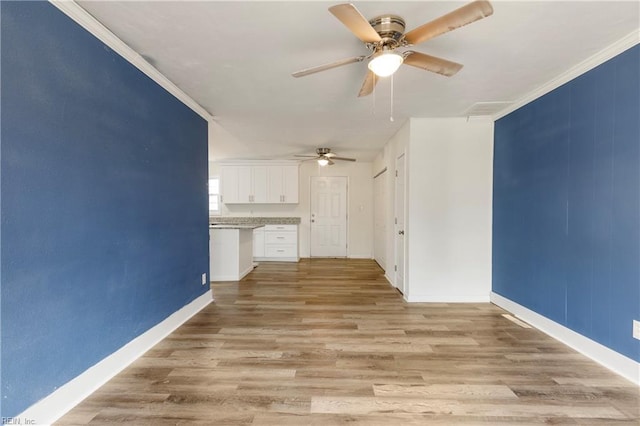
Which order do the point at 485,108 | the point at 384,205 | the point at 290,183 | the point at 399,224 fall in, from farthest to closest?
the point at 290,183 → the point at 384,205 → the point at 399,224 → the point at 485,108

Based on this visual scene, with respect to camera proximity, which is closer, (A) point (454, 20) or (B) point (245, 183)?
(A) point (454, 20)

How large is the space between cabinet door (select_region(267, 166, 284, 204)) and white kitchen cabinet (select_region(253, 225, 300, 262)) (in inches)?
28.1

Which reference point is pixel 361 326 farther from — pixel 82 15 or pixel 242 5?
pixel 82 15

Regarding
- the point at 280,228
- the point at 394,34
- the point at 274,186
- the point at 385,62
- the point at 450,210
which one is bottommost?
the point at 280,228

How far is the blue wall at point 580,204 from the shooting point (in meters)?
2.05

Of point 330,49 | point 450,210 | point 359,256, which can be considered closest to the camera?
point 330,49

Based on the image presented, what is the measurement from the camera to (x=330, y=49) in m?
2.12

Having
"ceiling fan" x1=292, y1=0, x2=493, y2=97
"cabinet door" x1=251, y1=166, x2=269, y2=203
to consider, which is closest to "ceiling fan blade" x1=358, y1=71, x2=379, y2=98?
"ceiling fan" x1=292, y1=0, x2=493, y2=97

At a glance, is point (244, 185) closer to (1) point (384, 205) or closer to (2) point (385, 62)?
(1) point (384, 205)

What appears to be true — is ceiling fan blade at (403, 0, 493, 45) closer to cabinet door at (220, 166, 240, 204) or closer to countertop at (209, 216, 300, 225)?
countertop at (209, 216, 300, 225)

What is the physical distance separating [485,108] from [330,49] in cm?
224

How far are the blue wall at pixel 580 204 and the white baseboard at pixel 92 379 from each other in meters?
3.71

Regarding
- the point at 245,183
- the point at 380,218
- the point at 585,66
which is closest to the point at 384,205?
the point at 380,218

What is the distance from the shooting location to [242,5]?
1.67 m
